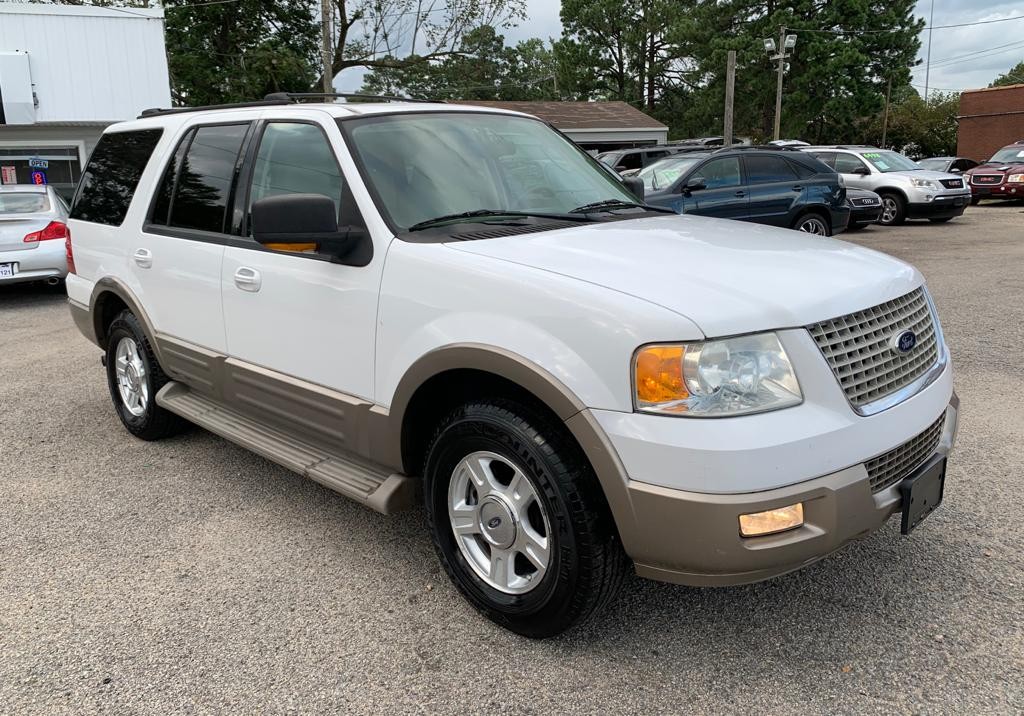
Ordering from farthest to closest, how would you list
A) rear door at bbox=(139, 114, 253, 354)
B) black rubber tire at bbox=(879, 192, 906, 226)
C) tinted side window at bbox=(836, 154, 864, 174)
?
1. tinted side window at bbox=(836, 154, 864, 174)
2. black rubber tire at bbox=(879, 192, 906, 226)
3. rear door at bbox=(139, 114, 253, 354)

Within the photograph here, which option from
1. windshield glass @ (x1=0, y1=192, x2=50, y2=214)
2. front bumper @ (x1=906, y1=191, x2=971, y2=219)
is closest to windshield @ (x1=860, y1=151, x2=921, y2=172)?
front bumper @ (x1=906, y1=191, x2=971, y2=219)

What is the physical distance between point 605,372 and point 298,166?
6.31 ft

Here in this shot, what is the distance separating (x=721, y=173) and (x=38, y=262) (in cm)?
931

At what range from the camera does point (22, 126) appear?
1759cm

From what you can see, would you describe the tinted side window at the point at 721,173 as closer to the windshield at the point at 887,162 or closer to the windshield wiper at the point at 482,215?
the windshield at the point at 887,162

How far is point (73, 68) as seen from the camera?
56.5 ft

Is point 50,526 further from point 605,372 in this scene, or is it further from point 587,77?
point 587,77

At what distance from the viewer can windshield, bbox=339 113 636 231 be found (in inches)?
129

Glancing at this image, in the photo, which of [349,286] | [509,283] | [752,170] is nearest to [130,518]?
[349,286]

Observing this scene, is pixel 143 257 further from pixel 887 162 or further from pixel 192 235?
pixel 887 162

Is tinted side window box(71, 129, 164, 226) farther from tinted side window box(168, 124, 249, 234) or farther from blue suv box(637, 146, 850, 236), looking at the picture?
blue suv box(637, 146, 850, 236)

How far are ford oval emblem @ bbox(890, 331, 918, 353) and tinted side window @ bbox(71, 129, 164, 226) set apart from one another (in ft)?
12.9

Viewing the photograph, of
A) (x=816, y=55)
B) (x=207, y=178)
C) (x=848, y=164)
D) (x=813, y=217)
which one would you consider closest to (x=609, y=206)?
(x=207, y=178)

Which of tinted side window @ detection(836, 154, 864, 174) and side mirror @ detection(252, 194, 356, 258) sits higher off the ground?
tinted side window @ detection(836, 154, 864, 174)
